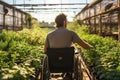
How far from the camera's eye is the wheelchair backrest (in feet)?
15.1

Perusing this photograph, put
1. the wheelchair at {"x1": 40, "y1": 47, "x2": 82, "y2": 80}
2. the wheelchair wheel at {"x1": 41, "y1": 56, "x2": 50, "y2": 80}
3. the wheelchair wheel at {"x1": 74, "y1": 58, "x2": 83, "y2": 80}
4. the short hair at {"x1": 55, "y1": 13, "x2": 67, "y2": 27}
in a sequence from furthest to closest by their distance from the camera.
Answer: the short hair at {"x1": 55, "y1": 13, "x2": 67, "y2": 27} < the wheelchair wheel at {"x1": 41, "y1": 56, "x2": 50, "y2": 80} < the wheelchair at {"x1": 40, "y1": 47, "x2": 82, "y2": 80} < the wheelchair wheel at {"x1": 74, "y1": 58, "x2": 83, "y2": 80}

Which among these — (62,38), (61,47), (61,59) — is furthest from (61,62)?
(62,38)

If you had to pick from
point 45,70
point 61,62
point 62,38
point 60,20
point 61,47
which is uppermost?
point 60,20

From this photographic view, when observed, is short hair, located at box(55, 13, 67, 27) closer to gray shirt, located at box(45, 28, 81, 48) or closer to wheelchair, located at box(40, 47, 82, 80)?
gray shirt, located at box(45, 28, 81, 48)

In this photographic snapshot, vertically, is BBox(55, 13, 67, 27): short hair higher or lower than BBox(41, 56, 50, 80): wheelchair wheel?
higher

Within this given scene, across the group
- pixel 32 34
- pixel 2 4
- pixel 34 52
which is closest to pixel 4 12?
pixel 2 4

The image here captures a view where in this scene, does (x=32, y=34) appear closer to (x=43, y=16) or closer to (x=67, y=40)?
(x=67, y=40)

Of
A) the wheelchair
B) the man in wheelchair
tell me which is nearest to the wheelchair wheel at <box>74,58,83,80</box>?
the wheelchair

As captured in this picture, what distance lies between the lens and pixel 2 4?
15086 millimetres

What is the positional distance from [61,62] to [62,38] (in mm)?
404

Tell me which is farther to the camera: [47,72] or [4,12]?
[4,12]

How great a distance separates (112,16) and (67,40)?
6.91 metres

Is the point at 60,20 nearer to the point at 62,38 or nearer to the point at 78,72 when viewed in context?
the point at 62,38

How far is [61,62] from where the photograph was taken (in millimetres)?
4691
